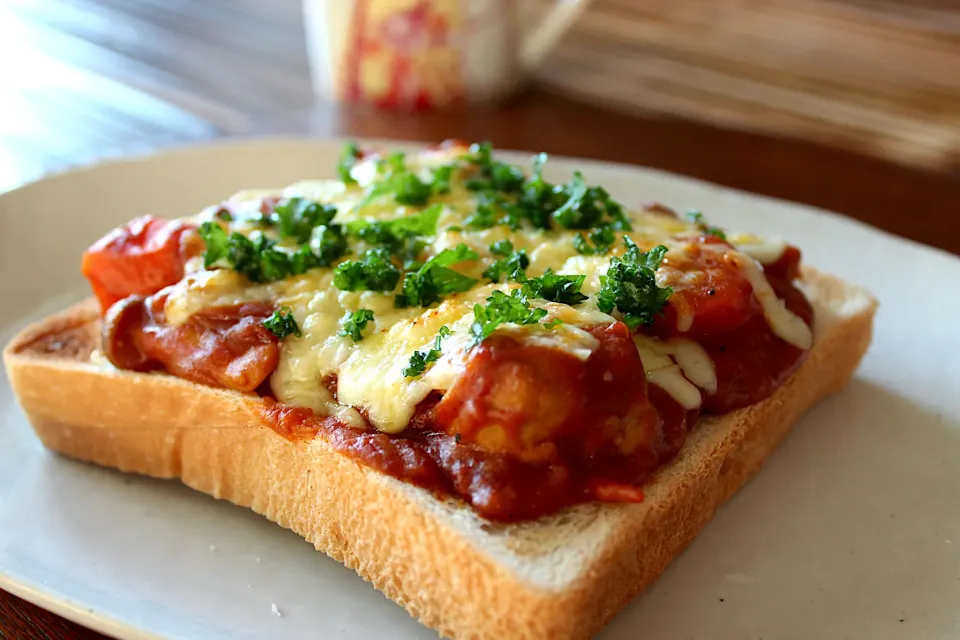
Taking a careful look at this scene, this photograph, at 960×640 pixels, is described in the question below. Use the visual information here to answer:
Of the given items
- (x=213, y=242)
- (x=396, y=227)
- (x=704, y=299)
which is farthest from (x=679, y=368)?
(x=213, y=242)

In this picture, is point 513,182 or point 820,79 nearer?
point 513,182

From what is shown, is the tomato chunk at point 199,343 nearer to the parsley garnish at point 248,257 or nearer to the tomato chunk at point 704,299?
the parsley garnish at point 248,257

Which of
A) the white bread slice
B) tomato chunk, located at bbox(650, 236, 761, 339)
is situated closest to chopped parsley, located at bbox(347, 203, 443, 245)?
the white bread slice

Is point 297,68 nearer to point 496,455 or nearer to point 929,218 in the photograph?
point 929,218

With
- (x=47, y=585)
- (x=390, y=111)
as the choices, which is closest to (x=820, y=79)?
(x=390, y=111)

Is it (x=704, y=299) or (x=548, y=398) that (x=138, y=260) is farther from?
(x=704, y=299)

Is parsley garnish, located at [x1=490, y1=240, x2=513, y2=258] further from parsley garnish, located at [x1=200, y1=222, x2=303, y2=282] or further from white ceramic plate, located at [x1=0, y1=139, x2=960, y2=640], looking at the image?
white ceramic plate, located at [x1=0, y1=139, x2=960, y2=640]

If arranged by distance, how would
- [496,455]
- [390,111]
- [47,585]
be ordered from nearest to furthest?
[496,455] < [47,585] < [390,111]

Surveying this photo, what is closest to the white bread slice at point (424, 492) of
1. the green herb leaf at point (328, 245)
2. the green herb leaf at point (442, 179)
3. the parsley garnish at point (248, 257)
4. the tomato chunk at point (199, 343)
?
the tomato chunk at point (199, 343)
